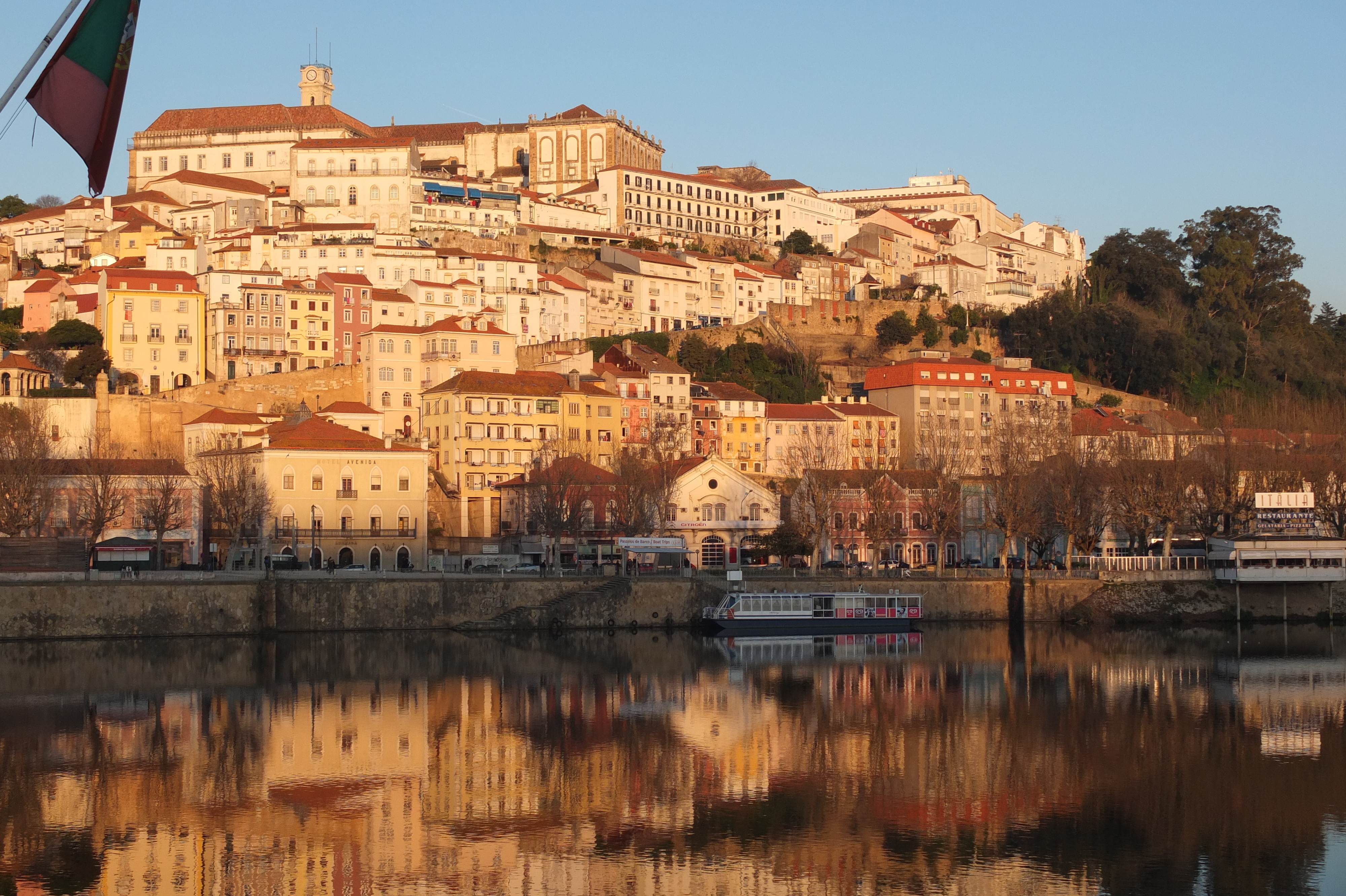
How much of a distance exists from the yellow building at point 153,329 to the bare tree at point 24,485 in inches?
586

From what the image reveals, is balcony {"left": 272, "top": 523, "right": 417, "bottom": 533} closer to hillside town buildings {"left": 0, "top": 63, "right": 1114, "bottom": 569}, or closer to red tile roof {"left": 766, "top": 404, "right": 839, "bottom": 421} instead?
hillside town buildings {"left": 0, "top": 63, "right": 1114, "bottom": 569}

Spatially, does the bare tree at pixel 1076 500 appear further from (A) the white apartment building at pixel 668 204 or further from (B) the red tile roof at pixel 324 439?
(A) the white apartment building at pixel 668 204

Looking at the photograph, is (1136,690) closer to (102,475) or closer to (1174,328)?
(102,475)

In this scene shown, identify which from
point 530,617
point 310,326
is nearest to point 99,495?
point 530,617

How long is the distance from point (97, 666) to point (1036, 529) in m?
32.2

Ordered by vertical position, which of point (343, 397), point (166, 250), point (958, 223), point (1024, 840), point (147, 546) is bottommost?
point (1024, 840)

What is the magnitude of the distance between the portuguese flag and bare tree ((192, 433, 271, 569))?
42773mm

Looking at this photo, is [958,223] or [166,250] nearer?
[166,250]

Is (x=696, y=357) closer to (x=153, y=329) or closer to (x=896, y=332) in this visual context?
(x=896, y=332)

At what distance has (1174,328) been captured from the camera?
9056 centimetres

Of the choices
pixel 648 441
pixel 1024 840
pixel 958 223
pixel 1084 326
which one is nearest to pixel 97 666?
pixel 1024 840

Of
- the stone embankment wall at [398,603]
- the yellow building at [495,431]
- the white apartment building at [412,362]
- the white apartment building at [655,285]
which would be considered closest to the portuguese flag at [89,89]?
the stone embankment wall at [398,603]

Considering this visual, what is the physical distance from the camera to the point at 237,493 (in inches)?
2127

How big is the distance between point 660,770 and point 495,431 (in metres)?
36.1
